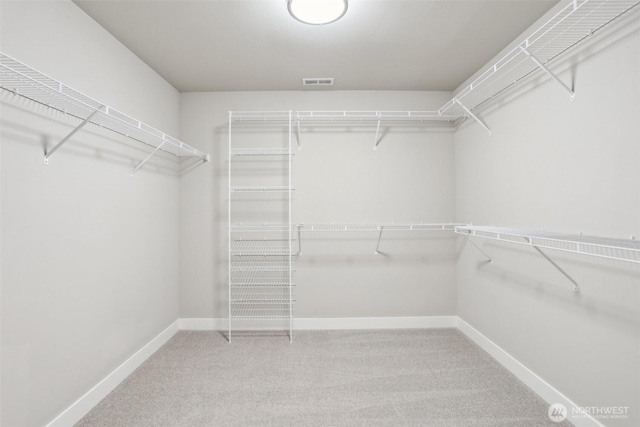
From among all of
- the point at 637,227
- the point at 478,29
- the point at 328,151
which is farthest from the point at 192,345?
the point at 478,29

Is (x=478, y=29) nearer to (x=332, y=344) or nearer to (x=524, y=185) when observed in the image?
(x=524, y=185)

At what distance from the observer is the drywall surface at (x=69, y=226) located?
1465 mm

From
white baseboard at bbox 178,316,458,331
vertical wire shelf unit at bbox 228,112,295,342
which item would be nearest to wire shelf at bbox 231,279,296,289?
vertical wire shelf unit at bbox 228,112,295,342

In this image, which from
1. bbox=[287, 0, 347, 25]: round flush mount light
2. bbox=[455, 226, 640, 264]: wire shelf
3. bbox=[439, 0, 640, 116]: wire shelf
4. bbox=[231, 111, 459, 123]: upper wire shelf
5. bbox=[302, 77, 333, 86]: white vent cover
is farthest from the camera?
bbox=[231, 111, 459, 123]: upper wire shelf

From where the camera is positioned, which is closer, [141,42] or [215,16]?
[215,16]

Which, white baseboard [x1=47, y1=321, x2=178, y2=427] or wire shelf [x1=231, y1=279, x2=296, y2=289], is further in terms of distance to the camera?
wire shelf [x1=231, y1=279, x2=296, y2=289]

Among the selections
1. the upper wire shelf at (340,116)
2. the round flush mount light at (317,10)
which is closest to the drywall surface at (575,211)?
the upper wire shelf at (340,116)

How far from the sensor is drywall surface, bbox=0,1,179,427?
1465 mm

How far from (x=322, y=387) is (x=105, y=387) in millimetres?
1391

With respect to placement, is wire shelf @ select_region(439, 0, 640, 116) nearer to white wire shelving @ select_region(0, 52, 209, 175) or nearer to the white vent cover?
the white vent cover

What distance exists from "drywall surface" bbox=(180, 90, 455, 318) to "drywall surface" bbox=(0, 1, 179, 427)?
553mm

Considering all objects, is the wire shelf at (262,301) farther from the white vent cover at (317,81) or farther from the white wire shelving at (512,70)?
the white vent cover at (317,81)

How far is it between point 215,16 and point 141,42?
0.69 metres

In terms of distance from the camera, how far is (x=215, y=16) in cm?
196
